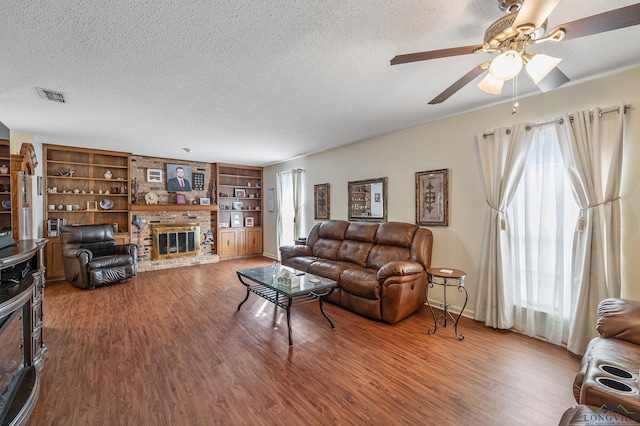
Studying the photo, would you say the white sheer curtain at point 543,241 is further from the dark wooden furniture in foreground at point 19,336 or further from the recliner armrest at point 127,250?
the recliner armrest at point 127,250

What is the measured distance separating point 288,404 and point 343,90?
8.84 ft

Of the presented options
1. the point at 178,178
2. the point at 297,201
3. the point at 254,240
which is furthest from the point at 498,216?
the point at 178,178

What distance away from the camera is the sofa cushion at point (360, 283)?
317 centimetres

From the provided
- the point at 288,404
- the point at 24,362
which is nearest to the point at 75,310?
the point at 24,362

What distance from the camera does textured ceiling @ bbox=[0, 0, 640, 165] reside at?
1.62m

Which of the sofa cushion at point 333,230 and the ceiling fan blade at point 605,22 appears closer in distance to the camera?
the ceiling fan blade at point 605,22

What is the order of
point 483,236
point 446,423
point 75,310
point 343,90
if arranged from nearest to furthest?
point 446,423, point 343,90, point 483,236, point 75,310

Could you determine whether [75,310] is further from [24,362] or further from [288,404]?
[288,404]

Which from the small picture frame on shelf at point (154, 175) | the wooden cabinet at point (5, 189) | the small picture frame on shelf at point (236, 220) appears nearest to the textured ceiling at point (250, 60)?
the wooden cabinet at point (5, 189)

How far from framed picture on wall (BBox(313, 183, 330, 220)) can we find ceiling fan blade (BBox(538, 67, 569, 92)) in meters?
3.90

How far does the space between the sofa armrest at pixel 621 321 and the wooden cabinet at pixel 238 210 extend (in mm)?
6824

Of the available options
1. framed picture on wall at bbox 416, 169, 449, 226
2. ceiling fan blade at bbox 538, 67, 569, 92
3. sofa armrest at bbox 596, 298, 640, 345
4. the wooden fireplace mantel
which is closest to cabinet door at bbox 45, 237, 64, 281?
the wooden fireplace mantel

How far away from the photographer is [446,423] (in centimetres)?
170

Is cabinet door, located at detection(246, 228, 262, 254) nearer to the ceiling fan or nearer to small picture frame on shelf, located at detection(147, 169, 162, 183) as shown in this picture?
small picture frame on shelf, located at detection(147, 169, 162, 183)
